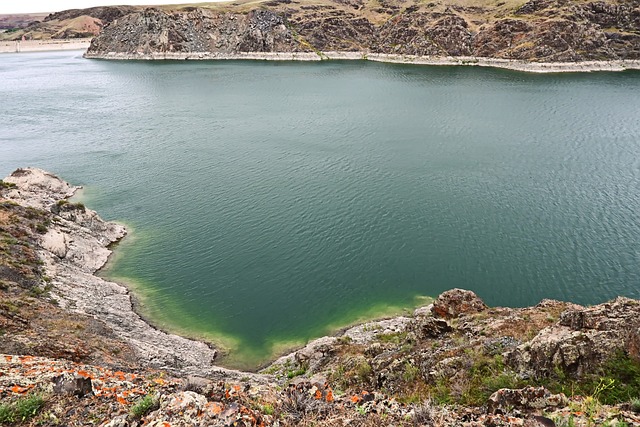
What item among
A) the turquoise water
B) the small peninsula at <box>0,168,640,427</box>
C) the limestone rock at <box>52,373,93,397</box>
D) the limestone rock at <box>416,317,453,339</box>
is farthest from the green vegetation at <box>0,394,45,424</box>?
the limestone rock at <box>416,317,453,339</box>

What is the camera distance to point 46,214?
37.7 meters

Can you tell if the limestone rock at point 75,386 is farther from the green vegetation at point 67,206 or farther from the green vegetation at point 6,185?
the green vegetation at point 6,185

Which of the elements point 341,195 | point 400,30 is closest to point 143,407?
point 341,195

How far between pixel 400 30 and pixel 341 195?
144m

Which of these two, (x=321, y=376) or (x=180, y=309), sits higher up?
(x=321, y=376)

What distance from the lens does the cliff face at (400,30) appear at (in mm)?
136125

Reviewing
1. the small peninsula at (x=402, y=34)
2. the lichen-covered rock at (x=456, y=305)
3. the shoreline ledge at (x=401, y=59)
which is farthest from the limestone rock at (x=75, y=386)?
the small peninsula at (x=402, y=34)

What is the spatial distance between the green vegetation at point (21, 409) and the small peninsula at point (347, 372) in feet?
0.10

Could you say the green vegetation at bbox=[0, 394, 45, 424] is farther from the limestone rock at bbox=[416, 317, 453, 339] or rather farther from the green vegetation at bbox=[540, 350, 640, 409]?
the limestone rock at bbox=[416, 317, 453, 339]

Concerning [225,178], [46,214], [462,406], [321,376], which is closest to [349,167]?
[225,178]

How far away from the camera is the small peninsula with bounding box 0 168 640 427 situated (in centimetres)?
1165

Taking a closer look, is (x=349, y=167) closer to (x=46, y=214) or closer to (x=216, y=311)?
(x=216, y=311)

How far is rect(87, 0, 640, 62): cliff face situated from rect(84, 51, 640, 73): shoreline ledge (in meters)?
2.18

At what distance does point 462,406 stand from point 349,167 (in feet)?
158
